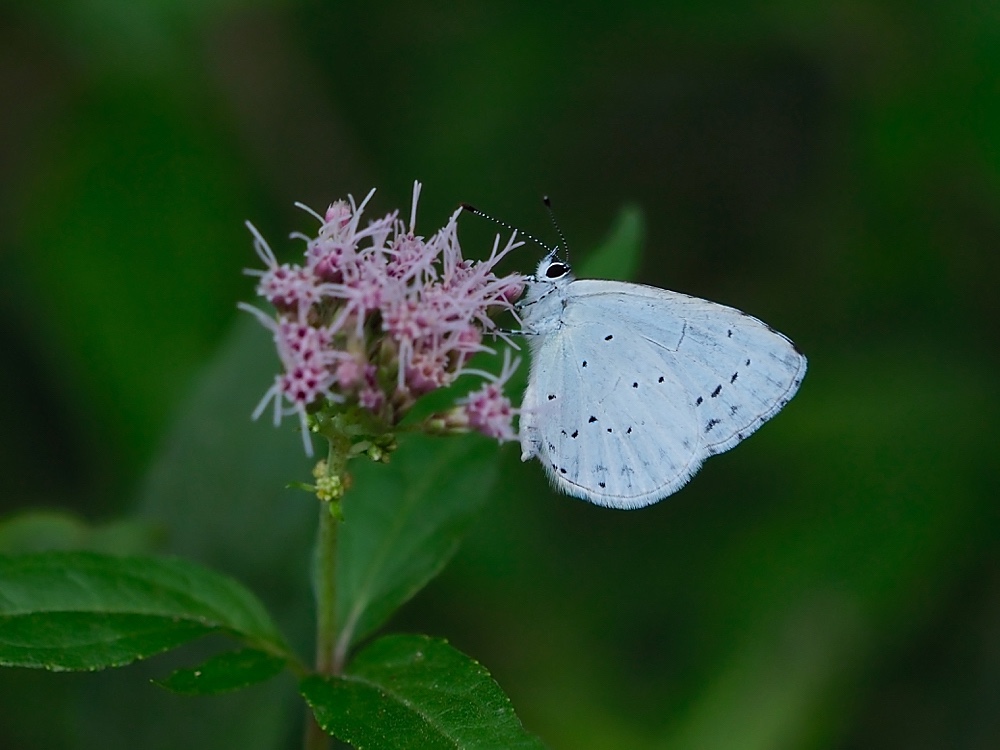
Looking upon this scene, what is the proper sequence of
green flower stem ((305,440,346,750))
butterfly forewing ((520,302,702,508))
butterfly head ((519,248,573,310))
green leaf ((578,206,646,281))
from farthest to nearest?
green leaf ((578,206,646,281)), butterfly head ((519,248,573,310)), butterfly forewing ((520,302,702,508)), green flower stem ((305,440,346,750))

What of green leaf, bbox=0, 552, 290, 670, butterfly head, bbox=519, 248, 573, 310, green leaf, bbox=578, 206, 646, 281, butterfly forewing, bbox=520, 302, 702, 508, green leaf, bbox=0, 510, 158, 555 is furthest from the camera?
green leaf, bbox=578, 206, 646, 281

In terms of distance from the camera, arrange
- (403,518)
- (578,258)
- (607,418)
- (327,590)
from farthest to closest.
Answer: (578,258) → (403,518) → (607,418) → (327,590)

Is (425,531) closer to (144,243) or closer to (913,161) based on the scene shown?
(144,243)

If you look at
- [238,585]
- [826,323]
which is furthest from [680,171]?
[238,585]

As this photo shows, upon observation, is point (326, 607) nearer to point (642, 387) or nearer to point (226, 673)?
point (226, 673)

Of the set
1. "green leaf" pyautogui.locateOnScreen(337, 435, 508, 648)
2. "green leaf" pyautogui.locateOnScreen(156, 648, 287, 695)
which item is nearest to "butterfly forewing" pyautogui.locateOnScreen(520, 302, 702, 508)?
"green leaf" pyautogui.locateOnScreen(337, 435, 508, 648)

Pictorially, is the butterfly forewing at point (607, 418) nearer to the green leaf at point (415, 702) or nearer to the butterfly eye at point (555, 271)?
the butterfly eye at point (555, 271)

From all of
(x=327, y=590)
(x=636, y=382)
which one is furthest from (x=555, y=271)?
(x=327, y=590)

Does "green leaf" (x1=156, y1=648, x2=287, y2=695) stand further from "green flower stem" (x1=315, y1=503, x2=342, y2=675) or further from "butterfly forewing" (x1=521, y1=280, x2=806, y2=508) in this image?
"butterfly forewing" (x1=521, y1=280, x2=806, y2=508)
